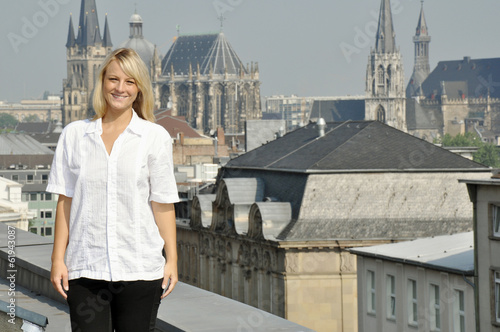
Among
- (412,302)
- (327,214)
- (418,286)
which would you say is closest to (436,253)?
(418,286)

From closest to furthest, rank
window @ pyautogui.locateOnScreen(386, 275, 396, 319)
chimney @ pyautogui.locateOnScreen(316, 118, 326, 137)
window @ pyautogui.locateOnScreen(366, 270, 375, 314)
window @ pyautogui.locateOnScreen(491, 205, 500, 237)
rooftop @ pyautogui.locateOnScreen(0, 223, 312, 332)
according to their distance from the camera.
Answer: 1. rooftop @ pyautogui.locateOnScreen(0, 223, 312, 332)
2. window @ pyautogui.locateOnScreen(491, 205, 500, 237)
3. window @ pyautogui.locateOnScreen(386, 275, 396, 319)
4. window @ pyautogui.locateOnScreen(366, 270, 375, 314)
5. chimney @ pyautogui.locateOnScreen(316, 118, 326, 137)

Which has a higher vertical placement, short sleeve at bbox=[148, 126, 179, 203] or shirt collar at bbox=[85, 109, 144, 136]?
shirt collar at bbox=[85, 109, 144, 136]

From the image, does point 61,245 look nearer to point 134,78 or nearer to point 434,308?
point 134,78

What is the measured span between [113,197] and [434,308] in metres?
24.5

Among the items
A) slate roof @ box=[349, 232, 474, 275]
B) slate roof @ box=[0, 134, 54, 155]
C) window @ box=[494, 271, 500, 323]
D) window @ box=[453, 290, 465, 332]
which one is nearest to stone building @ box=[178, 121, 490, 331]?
slate roof @ box=[349, 232, 474, 275]

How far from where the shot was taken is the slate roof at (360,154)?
4191 centimetres

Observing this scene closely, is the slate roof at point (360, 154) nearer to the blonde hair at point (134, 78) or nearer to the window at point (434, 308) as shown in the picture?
the window at point (434, 308)

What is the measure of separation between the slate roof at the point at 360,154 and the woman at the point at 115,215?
114ft

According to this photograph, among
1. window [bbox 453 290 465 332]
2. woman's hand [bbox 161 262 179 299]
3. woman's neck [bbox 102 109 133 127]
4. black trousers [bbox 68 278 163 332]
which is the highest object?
woman's neck [bbox 102 109 133 127]

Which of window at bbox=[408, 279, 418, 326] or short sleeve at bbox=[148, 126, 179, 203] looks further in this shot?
window at bbox=[408, 279, 418, 326]

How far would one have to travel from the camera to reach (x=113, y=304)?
6027 millimetres

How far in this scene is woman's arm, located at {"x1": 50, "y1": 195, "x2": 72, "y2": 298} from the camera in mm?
5938

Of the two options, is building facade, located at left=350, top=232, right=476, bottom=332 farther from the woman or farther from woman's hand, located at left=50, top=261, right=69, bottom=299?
woman's hand, located at left=50, top=261, right=69, bottom=299

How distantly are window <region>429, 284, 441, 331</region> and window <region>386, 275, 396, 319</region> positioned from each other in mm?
2069
